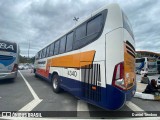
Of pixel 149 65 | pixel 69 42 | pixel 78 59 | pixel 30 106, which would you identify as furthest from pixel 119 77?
pixel 149 65

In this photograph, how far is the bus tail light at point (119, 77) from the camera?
473 cm

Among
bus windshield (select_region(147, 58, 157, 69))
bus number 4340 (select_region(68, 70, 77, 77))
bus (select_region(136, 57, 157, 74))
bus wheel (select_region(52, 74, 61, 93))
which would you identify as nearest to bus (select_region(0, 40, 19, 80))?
bus wheel (select_region(52, 74, 61, 93))

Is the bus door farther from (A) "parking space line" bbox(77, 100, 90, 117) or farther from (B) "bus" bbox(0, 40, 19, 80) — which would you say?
(B) "bus" bbox(0, 40, 19, 80)

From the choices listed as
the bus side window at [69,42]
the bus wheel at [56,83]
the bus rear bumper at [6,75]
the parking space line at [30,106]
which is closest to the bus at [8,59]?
the bus rear bumper at [6,75]

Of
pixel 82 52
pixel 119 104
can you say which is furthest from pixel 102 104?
pixel 82 52

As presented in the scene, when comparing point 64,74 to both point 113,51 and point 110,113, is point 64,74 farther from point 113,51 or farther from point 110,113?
point 113,51

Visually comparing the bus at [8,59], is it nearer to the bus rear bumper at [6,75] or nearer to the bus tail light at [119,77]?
the bus rear bumper at [6,75]

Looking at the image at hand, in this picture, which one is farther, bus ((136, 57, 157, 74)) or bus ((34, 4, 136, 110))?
bus ((136, 57, 157, 74))

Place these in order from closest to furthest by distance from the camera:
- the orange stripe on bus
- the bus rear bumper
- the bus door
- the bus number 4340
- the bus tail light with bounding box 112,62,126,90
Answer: the bus tail light with bounding box 112,62,126,90 → the bus door → the orange stripe on bus → the bus number 4340 → the bus rear bumper

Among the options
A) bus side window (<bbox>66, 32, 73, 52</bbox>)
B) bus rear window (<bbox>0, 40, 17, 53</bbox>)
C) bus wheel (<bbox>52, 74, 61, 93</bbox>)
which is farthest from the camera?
bus rear window (<bbox>0, 40, 17, 53</bbox>)

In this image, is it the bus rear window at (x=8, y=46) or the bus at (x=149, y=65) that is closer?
the bus rear window at (x=8, y=46)

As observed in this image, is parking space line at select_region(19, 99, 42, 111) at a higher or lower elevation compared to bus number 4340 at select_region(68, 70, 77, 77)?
lower

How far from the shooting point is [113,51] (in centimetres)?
487

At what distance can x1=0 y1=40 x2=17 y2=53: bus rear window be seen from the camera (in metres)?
12.2
